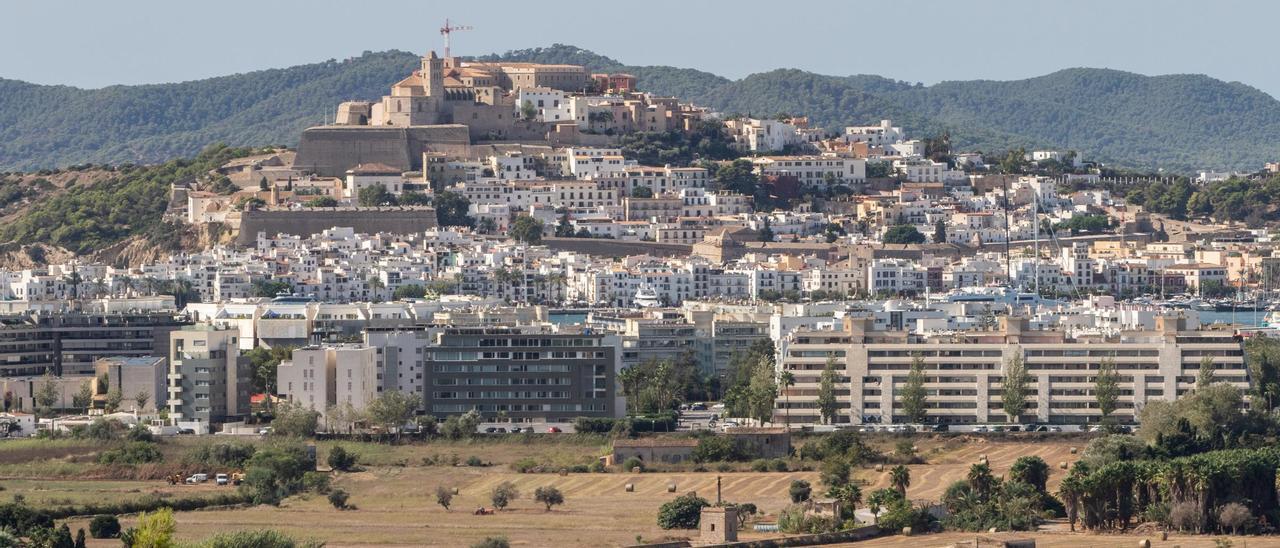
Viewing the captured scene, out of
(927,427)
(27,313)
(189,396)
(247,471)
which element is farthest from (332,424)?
(27,313)

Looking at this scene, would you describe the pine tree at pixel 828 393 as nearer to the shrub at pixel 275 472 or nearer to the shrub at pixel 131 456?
the shrub at pixel 275 472

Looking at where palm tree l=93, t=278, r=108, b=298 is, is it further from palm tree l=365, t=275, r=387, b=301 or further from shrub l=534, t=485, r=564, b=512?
shrub l=534, t=485, r=564, b=512

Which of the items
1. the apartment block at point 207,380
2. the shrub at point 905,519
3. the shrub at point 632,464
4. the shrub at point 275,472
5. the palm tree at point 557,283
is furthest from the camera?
the palm tree at point 557,283

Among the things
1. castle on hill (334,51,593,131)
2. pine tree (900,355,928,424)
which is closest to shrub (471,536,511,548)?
pine tree (900,355,928,424)

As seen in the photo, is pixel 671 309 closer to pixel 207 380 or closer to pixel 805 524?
pixel 207 380

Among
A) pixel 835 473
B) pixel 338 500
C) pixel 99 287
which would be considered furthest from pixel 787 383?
pixel 99 287

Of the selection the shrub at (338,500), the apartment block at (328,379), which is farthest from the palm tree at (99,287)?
the shrub at (338,500)
